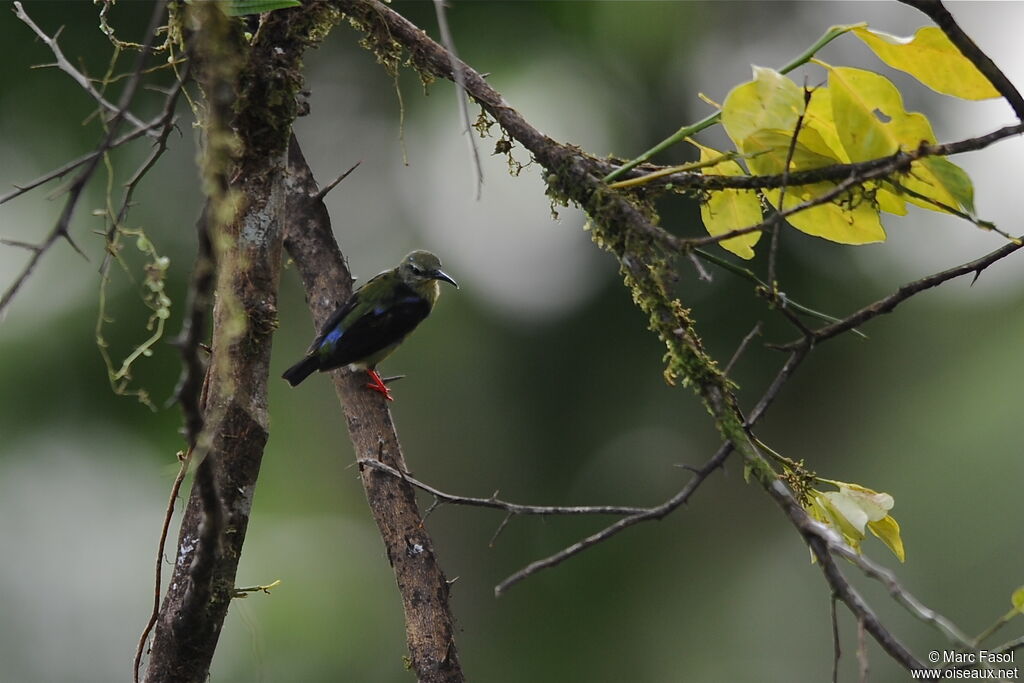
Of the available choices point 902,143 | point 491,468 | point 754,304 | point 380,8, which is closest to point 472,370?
point 491,468

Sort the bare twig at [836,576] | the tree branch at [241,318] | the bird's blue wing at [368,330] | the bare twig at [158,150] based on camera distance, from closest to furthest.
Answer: the bare twig at [836,576] < the bare twig at [158,150] < the tree branch at [241,318] < the bird's blue wing at [368,330]

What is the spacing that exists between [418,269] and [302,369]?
0.88 m

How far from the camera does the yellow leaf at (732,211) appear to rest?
233cm

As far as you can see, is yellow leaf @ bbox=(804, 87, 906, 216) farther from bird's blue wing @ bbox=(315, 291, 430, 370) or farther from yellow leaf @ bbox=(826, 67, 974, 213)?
bird's blue wing @ bbox=(315, 291, 430, 370)

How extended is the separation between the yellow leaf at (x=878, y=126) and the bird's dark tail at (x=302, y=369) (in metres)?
2.89

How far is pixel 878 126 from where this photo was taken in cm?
196

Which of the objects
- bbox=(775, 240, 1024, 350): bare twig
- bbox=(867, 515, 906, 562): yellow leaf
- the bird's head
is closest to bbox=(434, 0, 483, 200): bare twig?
bbox=(775, 240, 1024, 350): bare twig

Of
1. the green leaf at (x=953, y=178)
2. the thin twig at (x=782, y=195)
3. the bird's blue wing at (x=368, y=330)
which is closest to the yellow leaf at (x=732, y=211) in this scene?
the thin twig at (x=782, y=195)

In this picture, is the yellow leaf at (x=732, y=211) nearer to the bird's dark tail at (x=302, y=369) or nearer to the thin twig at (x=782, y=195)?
the thin twig at (x=782, y=195)

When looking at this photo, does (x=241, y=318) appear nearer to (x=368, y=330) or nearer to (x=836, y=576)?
(x=836, y=576)

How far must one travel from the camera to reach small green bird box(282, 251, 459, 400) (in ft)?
11.9

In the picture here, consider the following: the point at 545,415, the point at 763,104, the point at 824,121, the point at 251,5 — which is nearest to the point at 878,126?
the point at 824,121

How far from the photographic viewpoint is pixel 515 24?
34.3 feet

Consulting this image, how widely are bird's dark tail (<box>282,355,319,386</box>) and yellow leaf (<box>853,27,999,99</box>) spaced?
2952 mm
